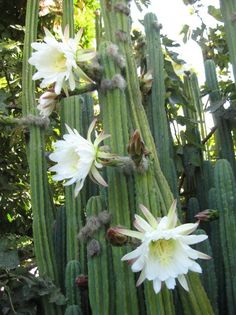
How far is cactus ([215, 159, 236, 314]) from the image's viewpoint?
172 cm

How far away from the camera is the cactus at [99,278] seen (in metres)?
1.51

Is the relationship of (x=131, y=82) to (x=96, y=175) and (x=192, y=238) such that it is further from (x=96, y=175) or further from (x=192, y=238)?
(x=192, y=238)

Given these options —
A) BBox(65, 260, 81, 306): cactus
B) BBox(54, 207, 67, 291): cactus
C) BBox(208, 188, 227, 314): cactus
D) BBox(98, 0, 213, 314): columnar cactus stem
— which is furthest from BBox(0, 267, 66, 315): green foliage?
BBox(208, 188, 227, 314): cactus

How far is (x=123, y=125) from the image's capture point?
1550 mm

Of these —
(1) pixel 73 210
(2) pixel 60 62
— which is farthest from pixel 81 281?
(2) pixel 60 62

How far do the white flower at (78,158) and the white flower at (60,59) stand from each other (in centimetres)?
17

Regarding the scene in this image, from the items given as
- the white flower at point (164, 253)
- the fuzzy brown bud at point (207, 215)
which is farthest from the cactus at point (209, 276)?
the white flower at point (164, 253)

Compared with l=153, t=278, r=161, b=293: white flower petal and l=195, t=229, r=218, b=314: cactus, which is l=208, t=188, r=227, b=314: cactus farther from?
l=153, t=278, r=161, b=293: white flower petal

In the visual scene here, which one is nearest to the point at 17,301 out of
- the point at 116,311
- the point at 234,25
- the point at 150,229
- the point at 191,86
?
the point at 116,311

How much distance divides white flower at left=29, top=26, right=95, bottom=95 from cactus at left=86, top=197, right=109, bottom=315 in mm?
434

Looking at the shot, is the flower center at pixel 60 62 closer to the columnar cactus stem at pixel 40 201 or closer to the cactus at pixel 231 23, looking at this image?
the columnar cactus stem at pixel 40 201

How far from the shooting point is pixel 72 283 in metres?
1.73

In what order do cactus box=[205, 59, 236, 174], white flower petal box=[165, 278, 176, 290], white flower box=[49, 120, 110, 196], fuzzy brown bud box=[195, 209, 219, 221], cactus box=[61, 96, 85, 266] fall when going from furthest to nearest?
cactus box=[205, 59, 236, 174] < cactus box=[61, 96, 85, 266] < fuzzy brown bud box=[195, 209, 219, 221] < white flower box=[49, 120, 110, 196] < white flower petal box=[165, 278, 176, 290]

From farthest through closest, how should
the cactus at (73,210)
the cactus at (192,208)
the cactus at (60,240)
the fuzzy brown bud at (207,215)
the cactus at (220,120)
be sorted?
1. the cactus at (220,120)
2. the cactus at (192,208)
3. the cactus at (60,240)
4. the cactus at (73,210)
5. the fuzzy brown bud at (207,215)
